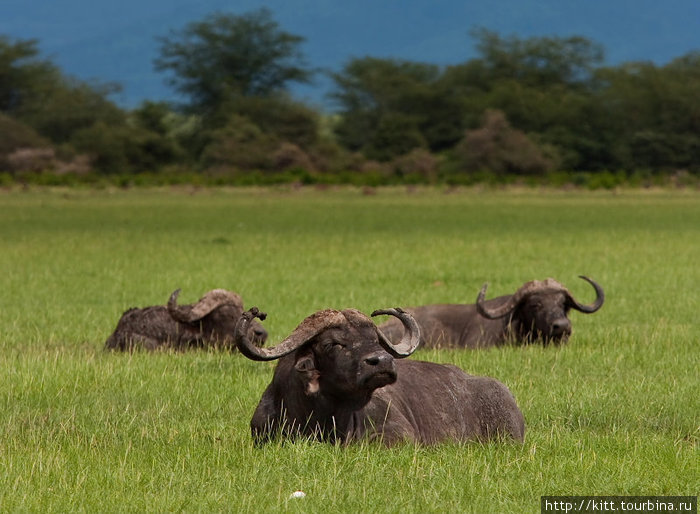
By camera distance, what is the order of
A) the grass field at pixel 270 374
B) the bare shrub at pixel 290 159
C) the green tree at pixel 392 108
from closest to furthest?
1. the grass field at pixel 270 374
2. the bare shrub at pixel 290 159
3. the green tree at pixel 392 108

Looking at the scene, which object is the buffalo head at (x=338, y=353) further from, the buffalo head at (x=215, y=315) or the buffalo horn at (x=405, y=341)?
the buffalo head at (x=215, y=315)

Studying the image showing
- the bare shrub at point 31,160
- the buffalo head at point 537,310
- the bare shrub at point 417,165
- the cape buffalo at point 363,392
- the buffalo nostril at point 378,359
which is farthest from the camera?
the bare shrub at point 417,165

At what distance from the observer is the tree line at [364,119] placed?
82000 mm

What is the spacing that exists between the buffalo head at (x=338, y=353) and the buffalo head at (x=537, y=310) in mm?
6416

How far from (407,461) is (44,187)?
220ft

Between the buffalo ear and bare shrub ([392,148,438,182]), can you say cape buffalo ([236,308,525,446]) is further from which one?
bare shrub ([392,148,438,182])

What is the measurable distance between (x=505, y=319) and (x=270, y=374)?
3791 mm

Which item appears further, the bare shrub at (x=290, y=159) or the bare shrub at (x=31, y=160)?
the bare shrub at (x=290, y=159)

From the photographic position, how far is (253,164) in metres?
85.4

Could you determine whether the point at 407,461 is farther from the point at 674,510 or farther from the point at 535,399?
the point at 535,399

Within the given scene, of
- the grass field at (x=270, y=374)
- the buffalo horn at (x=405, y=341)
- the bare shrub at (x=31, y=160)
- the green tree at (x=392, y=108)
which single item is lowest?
the grass field at (x=270, y=374)

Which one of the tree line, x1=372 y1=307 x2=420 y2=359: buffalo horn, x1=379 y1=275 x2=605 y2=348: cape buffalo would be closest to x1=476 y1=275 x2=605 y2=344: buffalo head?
x1=379 y1=275 x2=605 y2=348: cape buffalo

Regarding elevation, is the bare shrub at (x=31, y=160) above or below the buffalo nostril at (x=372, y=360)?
above

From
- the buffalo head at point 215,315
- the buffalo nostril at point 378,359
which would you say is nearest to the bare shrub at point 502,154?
the buffalo head at point 215,315
